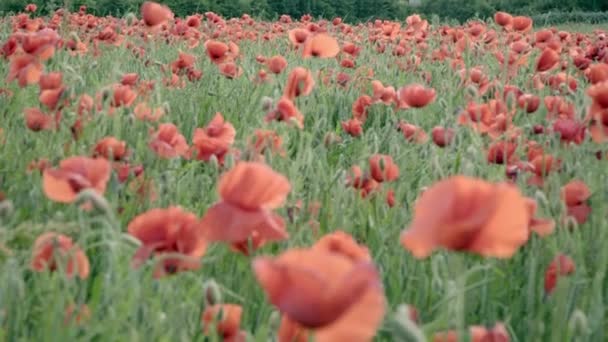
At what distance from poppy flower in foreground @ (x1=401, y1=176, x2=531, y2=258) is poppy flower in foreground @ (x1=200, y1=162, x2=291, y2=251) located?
0.72 feet

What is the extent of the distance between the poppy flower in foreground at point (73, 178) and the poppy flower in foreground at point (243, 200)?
→ 236 millimetres

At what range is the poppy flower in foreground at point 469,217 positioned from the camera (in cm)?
69

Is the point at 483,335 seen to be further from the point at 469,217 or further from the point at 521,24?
the point at 521,24

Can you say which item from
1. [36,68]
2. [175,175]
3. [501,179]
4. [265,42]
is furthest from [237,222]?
[265,42]

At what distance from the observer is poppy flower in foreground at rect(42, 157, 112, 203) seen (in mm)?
1058

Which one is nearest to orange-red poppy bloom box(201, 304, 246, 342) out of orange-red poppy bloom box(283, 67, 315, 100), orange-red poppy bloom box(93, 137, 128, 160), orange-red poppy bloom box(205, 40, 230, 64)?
orange-red poppy bloom box(93, 137, 128, 160)

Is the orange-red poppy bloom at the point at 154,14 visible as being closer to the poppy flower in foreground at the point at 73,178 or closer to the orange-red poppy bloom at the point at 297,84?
the orange-red poppy bloom at the point at 297,84

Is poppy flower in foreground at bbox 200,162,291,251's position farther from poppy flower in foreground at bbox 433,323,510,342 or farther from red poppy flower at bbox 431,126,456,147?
red poppy flower at bbox 431,126,456,147

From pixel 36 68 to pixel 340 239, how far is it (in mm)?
1306

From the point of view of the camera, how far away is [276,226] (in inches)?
38.2

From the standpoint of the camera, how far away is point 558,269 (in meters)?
1.16

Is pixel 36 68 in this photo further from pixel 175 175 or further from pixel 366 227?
pixel 366 227

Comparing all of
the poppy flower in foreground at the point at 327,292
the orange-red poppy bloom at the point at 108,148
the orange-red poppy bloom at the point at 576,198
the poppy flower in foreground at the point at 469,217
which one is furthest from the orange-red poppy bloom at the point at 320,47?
the poppy flower in foreground at the point at 327,292

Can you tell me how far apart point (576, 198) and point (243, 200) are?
76cm
